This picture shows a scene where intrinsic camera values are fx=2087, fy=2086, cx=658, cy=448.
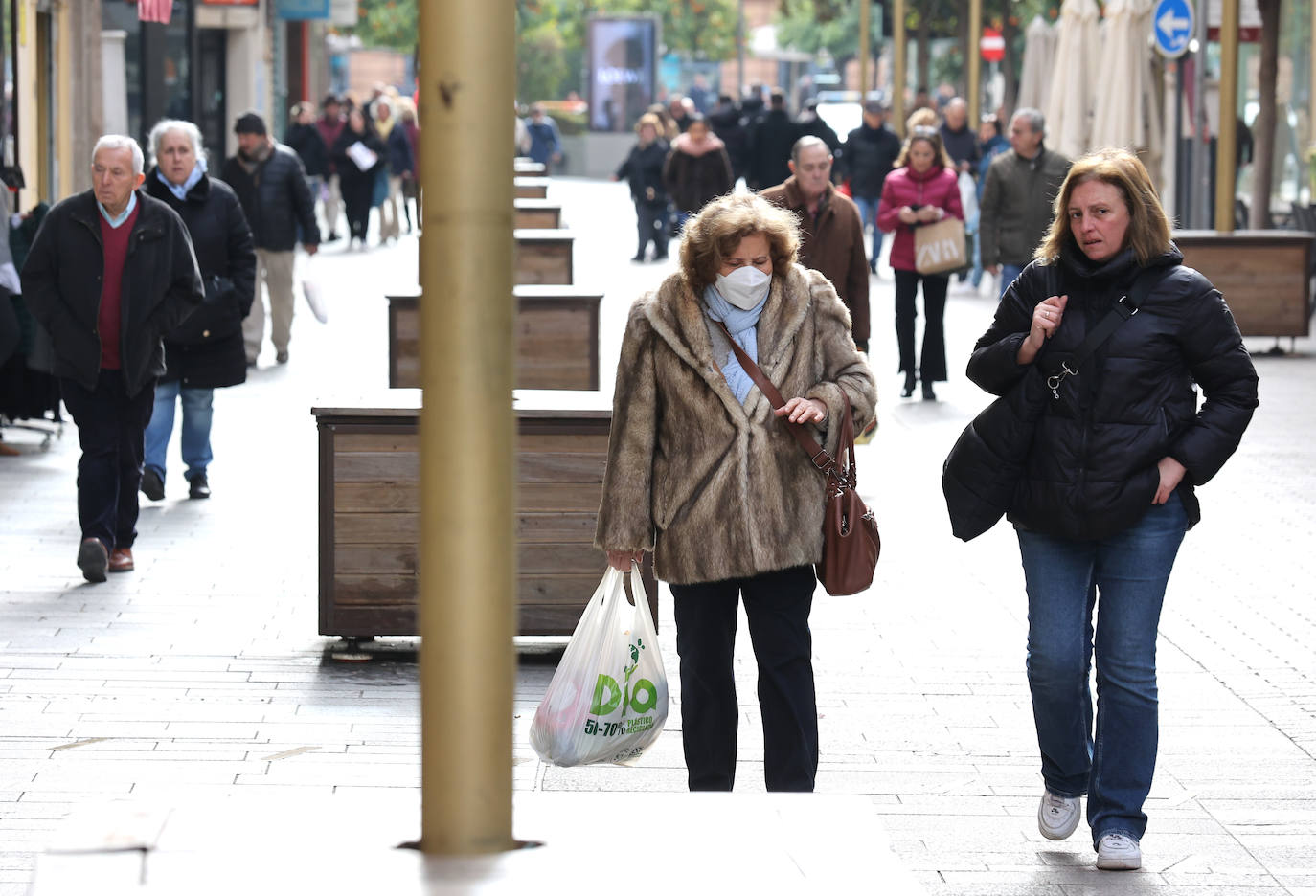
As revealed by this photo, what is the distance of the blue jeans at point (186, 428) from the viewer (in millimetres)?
10281

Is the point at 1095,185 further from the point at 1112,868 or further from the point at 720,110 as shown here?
the point at 720,110

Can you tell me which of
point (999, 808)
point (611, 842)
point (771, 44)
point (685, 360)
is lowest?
point (999, 808)

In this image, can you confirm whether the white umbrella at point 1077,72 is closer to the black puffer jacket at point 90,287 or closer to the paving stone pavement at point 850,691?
the paving stone pavement at point 850,691

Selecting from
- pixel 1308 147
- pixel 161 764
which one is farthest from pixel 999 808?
pixel 1308 147

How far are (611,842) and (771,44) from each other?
90063mm

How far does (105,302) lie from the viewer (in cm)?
831

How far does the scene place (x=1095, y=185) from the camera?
485cm

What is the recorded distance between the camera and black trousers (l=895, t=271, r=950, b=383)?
551 inches

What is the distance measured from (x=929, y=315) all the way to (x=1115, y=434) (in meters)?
9.31

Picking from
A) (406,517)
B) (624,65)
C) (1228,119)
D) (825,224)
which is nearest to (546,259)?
(825,224)

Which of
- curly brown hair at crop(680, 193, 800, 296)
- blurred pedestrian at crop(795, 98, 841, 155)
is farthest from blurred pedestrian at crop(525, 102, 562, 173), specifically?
curly brown hair at crop(680, 193, 800, 296)

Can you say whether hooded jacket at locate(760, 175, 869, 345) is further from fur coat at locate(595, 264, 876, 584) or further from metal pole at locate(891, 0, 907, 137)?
metal pole at locate(891, 0, 907, 137)

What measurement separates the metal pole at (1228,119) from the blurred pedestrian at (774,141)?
286 inches

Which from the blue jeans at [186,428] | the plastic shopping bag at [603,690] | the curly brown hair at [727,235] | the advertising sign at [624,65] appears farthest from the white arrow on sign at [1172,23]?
the advertising sign at [624,65]
